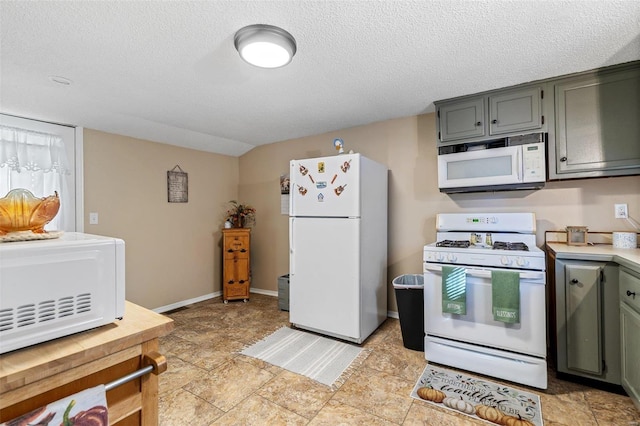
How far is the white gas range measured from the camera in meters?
2.06

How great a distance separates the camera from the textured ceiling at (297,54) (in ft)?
5.07

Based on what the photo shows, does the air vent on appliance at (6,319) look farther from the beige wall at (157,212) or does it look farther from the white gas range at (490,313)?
the beige wall at (157,212)

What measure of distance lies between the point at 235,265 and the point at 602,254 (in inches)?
145

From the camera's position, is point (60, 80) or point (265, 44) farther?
point (60, 80)

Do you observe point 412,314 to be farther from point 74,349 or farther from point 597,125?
point 74,349

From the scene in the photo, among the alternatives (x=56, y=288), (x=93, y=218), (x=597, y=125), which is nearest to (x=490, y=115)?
(x=597, y=125)

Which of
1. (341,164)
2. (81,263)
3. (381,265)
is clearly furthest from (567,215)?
(81,263)

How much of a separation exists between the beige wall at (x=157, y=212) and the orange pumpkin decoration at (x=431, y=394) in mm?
3166

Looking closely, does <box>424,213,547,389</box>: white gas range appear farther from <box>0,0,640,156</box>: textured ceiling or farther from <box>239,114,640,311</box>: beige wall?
<box>0,0,640,156</box>: textured ceiling

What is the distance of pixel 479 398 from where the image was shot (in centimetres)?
196


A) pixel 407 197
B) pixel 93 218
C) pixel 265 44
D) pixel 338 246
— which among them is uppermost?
pixel 265 44

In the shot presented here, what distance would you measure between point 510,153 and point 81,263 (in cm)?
280

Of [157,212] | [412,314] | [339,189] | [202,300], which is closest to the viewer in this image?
[412,314]

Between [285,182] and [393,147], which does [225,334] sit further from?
[393,147]
